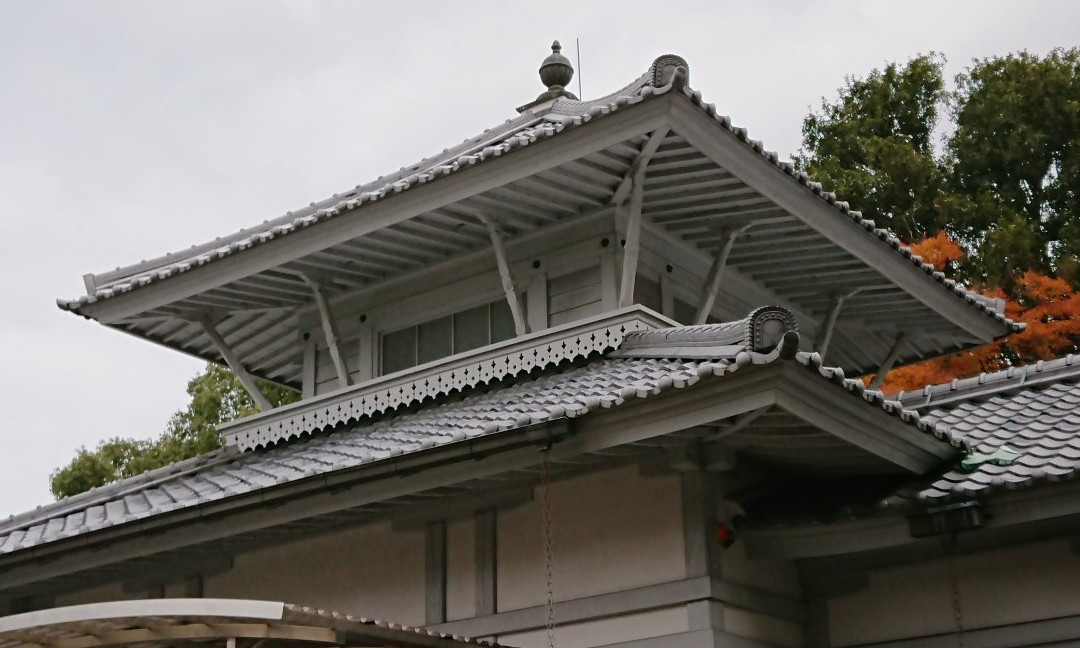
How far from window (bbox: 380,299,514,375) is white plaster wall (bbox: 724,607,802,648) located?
12.0 feet

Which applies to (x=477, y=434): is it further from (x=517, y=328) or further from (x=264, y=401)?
(x=264, y=401)

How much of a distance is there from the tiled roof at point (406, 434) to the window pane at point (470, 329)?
36.6 inches

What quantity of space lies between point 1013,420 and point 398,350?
18.1 feet

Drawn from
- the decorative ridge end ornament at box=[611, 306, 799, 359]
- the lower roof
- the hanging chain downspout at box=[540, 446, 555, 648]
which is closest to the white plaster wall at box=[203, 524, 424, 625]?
the hanging chain downspout at box=[540, 446, 555, 648]

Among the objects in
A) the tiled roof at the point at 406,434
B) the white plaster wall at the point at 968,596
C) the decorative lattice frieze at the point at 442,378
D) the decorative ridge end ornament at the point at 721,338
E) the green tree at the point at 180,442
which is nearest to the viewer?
the decorative ridge end ornament at the point at 721,338

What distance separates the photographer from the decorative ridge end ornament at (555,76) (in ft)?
42.6

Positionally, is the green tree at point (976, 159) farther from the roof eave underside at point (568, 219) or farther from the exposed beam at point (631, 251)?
the exposed beam at point (631, 251)

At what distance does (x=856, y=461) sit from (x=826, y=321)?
4.03m

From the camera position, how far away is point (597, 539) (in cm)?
908

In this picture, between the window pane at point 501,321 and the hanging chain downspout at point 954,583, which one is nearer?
the hanging chain downspout at point 954,583

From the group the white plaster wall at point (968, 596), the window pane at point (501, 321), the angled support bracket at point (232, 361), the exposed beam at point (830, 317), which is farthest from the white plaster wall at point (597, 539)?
the angled support bracket at point (232, 361)

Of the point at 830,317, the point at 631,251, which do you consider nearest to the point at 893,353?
the point at 830,317

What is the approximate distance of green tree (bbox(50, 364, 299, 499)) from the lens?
2981cm

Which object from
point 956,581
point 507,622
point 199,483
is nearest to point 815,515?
point 956,581
